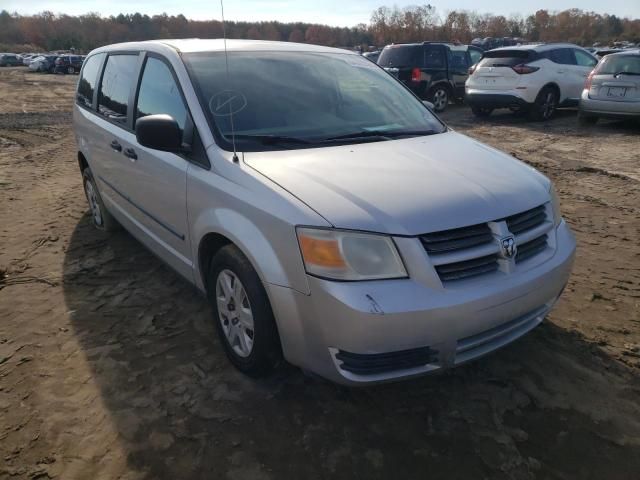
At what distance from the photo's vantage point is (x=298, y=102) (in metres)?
3.12

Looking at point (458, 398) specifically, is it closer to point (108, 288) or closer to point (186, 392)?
point (186, 392)

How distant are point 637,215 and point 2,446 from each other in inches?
218

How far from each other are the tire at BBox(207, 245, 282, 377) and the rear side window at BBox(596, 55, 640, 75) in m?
9.37

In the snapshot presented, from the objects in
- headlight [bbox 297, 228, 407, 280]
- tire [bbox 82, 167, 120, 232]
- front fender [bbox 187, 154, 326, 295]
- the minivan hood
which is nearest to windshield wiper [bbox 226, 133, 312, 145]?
the minivan hood

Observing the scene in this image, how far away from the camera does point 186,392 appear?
2.67 m

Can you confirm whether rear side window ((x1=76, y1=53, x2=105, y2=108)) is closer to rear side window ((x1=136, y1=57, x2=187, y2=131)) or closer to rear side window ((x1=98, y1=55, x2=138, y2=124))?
rear side window ((x1=98, y1=55, x2=138, y2=124))

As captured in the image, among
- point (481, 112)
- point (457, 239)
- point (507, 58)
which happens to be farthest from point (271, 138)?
point (481, 112)

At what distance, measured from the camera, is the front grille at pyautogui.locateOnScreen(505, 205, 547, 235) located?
240 centimetres

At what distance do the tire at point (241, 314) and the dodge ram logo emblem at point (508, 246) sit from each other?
3.59 feet

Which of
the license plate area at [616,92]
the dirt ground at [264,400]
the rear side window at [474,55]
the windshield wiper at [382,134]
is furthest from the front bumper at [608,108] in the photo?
the windshield wiper at [382,134]

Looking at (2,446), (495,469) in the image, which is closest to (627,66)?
(495,469)

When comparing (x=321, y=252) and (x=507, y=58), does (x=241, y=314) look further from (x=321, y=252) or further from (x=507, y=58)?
(x=507, y=58)

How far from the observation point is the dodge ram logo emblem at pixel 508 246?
2.28 meters

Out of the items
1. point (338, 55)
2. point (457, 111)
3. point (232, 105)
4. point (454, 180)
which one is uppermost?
point (338, 55)
